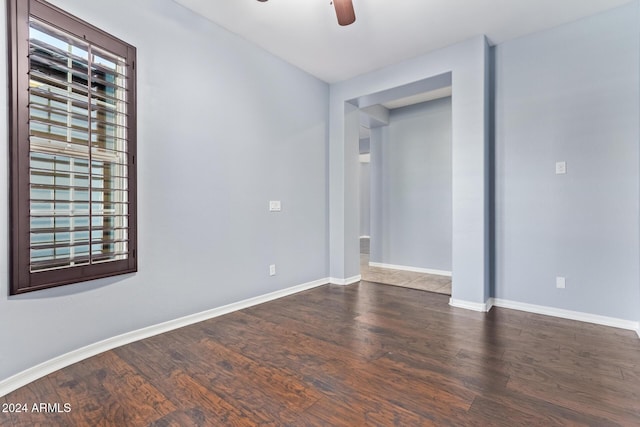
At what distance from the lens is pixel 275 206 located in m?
3.60

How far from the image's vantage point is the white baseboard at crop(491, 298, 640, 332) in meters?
2.71

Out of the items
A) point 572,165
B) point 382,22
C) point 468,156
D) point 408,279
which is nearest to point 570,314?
point 572,165

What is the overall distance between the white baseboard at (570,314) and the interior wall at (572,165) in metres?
0.05

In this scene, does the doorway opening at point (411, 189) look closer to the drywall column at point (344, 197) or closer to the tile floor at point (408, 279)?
the tile floor at point (408, 279)

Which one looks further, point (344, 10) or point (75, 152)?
point (344, 10)

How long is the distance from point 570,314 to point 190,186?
3.79 m

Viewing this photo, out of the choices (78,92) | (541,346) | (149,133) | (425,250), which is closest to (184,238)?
(149,133)

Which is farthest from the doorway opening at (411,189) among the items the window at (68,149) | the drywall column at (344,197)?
the window at (68,149)

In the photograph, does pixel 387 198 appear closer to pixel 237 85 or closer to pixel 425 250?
pixel 425 250

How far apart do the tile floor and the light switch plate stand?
1840 millimetres

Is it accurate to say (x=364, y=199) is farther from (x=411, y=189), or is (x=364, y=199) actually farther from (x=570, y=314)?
(x=570, y=314)

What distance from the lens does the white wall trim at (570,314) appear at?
8.90 feet

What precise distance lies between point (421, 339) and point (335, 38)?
9.79ft

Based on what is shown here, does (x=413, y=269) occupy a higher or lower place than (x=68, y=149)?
lower
